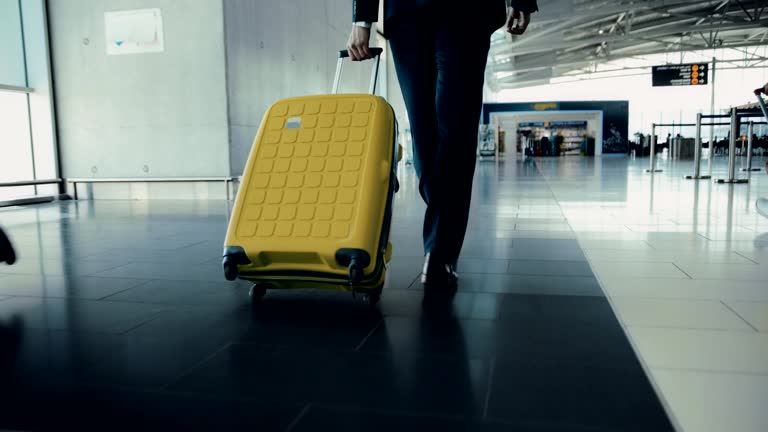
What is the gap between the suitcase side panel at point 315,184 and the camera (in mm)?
1886

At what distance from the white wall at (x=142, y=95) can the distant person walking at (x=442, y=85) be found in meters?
5.88

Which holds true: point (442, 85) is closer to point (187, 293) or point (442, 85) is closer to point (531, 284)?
point (531, 284)

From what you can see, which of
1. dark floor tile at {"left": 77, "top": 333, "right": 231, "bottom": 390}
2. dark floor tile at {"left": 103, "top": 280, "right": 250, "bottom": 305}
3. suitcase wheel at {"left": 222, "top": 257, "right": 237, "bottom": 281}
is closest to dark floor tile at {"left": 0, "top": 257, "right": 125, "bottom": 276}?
dark floor tile at {"left": 103, "top": 280, "right": 250, "bottom": 305}

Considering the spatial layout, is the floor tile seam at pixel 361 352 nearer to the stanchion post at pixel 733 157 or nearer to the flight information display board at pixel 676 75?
the stanchion post at pixel 733 157

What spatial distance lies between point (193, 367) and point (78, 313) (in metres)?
0.75

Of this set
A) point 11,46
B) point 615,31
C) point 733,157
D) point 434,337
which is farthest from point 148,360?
point 615,31

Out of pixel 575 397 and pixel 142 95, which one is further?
pixel 142 95

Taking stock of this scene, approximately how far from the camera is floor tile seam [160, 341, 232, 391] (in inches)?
51.8

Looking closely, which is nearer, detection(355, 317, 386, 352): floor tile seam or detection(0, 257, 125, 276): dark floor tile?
detection(355, 317, 386, 352): floor tile seam

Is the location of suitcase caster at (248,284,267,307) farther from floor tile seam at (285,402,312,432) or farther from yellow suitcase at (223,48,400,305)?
floor tile seam at (285,402,312,432)

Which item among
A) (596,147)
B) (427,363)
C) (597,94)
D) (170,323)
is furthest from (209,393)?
(597,94)

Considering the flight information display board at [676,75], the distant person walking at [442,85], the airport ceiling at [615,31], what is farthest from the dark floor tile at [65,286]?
the flight information display board at [676,75]

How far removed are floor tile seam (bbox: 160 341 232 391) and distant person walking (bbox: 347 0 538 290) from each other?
97cm

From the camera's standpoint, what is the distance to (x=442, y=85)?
2.26 meters
